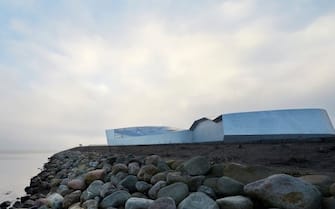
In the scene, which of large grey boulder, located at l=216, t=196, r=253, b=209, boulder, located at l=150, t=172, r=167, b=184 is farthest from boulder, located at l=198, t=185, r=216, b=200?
boulder, located at l=150, t=172, r=167, b=184

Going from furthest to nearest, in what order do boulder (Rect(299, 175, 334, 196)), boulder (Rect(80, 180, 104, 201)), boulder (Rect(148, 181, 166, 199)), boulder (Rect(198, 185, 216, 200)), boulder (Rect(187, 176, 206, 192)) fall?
boulder (Rect(80, 180, 104, 201)) → boulder (Rect(148, 181, 166, 199)) → boulder (Rect(187, 176, 206, 192)) → boulder (Rect(198, 185, 216, 200)) → boulder (Rect(299, 175, 334, 196))

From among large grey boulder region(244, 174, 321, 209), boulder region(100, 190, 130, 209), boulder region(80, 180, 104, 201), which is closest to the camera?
large grey boulder region(244, 174, 321, 209)

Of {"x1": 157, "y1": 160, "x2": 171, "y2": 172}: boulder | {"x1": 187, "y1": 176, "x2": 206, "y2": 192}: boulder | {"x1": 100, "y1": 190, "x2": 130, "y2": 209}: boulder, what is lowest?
{"x1": 100, "y1": 190, "x2": 130, "y2": 209}: boulder

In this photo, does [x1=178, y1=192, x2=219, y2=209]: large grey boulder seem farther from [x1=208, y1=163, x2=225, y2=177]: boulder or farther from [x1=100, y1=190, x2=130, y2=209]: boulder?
[x1=100, y1=190, x2=130, y2=209]: boulder

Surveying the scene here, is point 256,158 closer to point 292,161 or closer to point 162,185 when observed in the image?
point 292,161

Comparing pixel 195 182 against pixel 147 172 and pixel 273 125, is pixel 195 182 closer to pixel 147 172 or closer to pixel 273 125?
pixel 147 172

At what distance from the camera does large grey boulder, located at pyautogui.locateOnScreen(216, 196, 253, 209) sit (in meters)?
4.12

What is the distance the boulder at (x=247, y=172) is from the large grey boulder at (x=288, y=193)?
649mm

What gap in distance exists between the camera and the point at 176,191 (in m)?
4.88

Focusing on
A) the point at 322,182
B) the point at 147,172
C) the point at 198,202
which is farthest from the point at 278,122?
the point at 198,202

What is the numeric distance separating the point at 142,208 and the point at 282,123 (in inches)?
1146

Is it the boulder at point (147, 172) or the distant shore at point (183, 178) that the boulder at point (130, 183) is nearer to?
the distant shore at point (183, 178)

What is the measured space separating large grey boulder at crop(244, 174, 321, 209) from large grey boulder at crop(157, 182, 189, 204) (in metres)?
1.08

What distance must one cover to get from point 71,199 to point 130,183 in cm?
160
